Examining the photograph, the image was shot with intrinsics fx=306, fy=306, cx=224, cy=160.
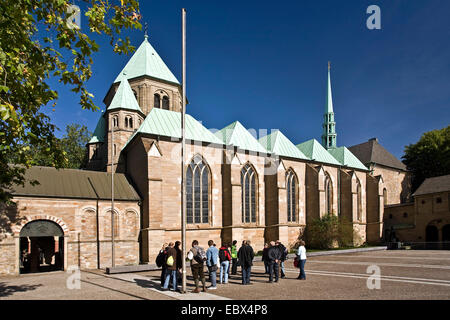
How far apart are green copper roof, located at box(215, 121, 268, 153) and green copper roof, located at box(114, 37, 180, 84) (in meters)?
9.06

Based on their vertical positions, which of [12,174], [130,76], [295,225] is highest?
[130,76]

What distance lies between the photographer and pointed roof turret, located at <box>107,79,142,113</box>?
29.5 metres

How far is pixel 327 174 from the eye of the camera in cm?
3625

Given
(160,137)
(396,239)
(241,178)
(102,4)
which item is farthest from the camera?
(396,239)

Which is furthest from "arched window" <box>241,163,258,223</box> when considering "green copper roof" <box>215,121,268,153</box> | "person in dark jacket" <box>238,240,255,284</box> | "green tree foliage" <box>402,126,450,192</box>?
"green tree foliage" <box>402,126,450,192</box>

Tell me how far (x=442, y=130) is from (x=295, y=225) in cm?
3089

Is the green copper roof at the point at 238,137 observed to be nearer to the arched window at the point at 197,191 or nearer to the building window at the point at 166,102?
the arched window at the point at 197,191

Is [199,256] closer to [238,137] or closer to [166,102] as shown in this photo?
[238,137]

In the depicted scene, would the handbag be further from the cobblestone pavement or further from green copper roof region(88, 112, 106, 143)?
green copper roof region(88, 112, 106, 143)

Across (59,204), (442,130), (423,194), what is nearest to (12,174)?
(59,204)

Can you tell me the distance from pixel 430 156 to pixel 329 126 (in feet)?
50.7

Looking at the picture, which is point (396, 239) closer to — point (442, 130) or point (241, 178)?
point (442, 130)

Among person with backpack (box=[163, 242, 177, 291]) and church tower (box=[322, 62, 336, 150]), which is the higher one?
church tower (box=[322, 62, 336, 150])

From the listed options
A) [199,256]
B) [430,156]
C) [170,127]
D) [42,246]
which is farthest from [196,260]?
[430,156]
